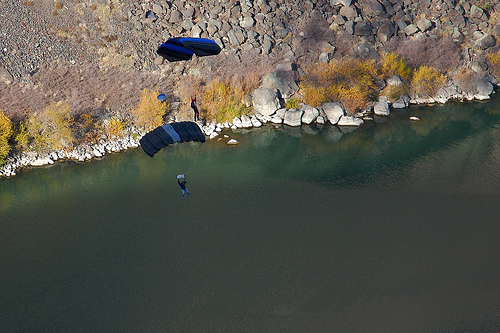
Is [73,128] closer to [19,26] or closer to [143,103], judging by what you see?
[143,103]

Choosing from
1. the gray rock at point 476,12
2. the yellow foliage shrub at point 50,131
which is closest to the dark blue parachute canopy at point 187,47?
the yellow foliage shrub at point 50,131

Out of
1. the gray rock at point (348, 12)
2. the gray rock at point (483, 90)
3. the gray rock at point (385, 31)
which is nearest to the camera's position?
the gray rock at point (483, 90)

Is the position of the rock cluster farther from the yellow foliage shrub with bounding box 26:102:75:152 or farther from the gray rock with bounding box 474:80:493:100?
the gray rock with bounding box 474:80:493:100

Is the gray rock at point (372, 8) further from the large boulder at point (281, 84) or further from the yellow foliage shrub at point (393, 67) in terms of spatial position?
the large boulder at point (281, 84)

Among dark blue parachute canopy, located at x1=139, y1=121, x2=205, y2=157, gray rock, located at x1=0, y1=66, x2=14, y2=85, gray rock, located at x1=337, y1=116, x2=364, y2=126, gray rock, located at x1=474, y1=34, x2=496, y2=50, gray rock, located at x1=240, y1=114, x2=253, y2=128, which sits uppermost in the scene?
gray rock, located at x1=0, y1=66, x2=14, y2=85

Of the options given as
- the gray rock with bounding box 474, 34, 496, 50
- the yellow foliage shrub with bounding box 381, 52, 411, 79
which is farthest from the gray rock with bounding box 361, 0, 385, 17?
the gray rock with bounding box 474, 34, 496, 50

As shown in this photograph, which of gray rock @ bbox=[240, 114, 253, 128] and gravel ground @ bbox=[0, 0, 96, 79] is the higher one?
gravel ground @ bbox=[0, 0, 96, 79]
